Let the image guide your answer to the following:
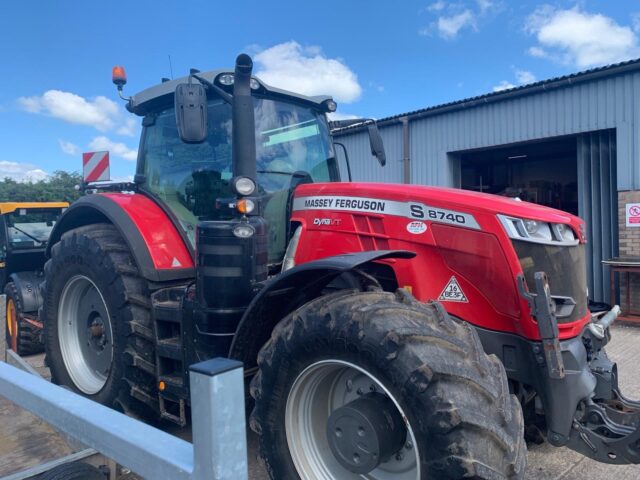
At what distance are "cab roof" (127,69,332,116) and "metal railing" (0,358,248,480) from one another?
2379 mm

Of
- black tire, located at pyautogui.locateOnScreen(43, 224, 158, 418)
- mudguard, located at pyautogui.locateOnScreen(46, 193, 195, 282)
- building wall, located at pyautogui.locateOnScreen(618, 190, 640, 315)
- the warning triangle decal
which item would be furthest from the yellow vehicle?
building wall, located at pyautogui.locateOnScreen(618, 190, 640, 315)

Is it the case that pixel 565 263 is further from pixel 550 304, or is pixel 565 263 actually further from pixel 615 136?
pixel 615 136

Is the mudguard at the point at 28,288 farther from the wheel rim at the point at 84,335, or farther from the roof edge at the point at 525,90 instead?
the roof edge at the point at 525,90

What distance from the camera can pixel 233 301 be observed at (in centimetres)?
300

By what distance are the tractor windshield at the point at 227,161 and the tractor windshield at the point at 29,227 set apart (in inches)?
173

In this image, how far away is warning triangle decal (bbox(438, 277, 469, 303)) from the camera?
2635 millimetres

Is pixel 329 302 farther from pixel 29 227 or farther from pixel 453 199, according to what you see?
pixel 29 227

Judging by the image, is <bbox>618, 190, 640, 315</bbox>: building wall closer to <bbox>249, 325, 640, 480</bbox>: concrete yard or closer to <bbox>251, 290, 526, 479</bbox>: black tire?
<bbox>249, 325, 640, 480</bbox>: concrete yard

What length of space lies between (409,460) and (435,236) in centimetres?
110

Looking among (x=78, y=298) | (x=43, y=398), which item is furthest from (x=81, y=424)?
(x=78, y=298)

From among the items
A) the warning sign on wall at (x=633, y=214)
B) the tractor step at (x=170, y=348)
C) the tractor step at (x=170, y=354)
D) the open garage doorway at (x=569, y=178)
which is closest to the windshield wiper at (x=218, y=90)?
the tractor step at (x=170, y=354)

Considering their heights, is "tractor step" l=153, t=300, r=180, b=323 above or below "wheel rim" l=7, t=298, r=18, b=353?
above

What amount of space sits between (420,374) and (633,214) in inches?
301

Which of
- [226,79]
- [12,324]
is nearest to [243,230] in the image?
[226,79]
